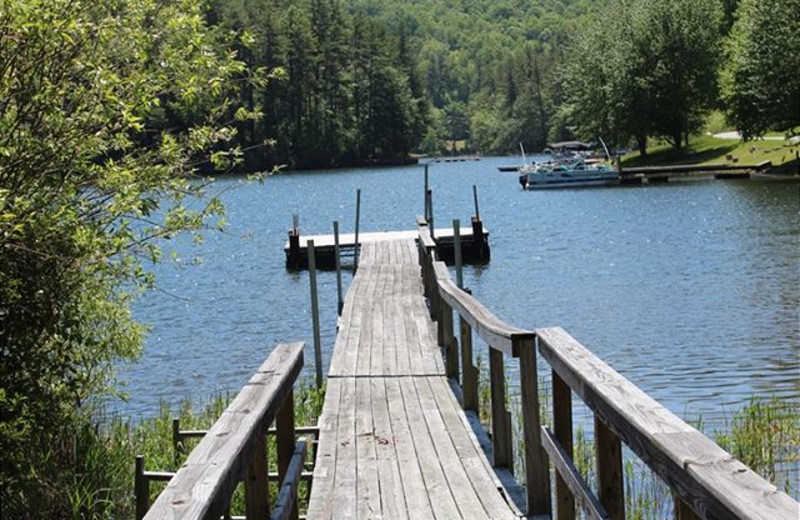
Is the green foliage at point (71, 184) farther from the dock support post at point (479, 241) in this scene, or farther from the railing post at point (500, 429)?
the dock support post at point (479, 241)

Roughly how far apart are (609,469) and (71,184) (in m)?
5.03

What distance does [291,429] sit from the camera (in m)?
5.57

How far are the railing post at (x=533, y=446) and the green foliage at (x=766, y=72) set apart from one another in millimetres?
51717

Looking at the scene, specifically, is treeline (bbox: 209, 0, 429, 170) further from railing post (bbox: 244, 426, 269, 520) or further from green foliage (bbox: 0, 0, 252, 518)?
railing post (bbox: 244, 426, 269, 520)

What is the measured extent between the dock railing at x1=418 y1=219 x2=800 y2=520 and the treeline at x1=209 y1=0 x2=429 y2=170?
99.0 meters

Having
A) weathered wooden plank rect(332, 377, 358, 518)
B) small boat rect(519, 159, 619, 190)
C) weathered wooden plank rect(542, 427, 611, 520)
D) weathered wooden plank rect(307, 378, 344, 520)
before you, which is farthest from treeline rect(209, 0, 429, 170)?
weathered wooden plank rect(542, 427, 611, 520)

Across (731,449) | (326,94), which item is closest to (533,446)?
(731,449)

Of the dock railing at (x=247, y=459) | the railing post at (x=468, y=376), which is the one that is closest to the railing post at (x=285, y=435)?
the dock railing at (x=247, y=459)

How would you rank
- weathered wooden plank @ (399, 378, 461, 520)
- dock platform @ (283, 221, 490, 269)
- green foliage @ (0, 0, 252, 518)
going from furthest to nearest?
dock platform @ (283, 221, 490, 269) → green foliage @ (0, 0, 252, 518) → weathered wooden plank @ (399, 378, 461, 520)

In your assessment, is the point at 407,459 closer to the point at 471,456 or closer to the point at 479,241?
the point at 471,456

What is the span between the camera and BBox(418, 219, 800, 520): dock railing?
265 centimetres

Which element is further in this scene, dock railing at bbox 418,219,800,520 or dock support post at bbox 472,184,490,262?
dock support post at bbox 472,184,490,262

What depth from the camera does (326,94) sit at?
364ft

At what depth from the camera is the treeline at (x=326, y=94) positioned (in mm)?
105562
